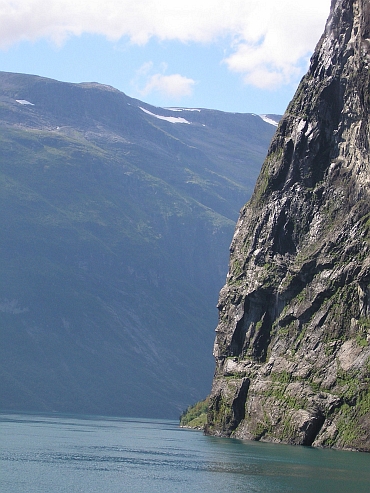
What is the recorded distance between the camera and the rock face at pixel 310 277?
14488 cm

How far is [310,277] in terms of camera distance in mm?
159250

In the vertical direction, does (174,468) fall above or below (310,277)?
below

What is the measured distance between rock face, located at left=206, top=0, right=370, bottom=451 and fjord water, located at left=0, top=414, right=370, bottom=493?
8.39 m

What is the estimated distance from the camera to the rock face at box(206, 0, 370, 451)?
475 ft

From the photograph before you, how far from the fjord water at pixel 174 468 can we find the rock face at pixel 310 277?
839 centimetres

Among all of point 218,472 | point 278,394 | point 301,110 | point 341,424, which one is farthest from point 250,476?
point 301,110

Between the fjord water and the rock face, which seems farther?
the rock face

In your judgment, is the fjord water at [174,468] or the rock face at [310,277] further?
the rock face at [310,277]

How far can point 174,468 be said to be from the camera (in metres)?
109

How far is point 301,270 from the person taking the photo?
6299 inches

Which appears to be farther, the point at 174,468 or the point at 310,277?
the point at 310,277

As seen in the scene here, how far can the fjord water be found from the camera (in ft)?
299

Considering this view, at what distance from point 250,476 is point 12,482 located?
2359 centimetres

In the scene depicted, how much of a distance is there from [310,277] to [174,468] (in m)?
57.3
